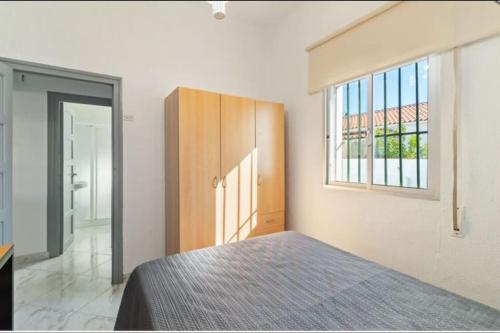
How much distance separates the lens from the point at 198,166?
2.05 meters

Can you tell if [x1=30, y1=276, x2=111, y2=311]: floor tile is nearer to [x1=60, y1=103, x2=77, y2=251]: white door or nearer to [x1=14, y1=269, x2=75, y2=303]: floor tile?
[x1=14, y1=269, x2=75, y2=303]: floor tile

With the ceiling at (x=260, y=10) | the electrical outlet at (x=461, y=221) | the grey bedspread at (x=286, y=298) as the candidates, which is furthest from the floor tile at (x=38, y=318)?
the ceiling at (x=260, y=10)

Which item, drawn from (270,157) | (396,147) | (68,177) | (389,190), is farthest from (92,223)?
(396,147)

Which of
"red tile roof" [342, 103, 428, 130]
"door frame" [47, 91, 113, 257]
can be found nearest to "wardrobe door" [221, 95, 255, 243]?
"red tile roof" [342, 103, 428, 130]

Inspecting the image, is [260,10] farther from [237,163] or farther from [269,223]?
[269,223]

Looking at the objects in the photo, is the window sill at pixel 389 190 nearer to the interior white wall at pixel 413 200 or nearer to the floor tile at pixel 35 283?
the interior white wall at pixel 413 200

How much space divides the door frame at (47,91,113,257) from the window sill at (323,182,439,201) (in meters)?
3.08

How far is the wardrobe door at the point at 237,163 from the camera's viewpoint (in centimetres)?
217

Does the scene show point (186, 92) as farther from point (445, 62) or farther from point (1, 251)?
point (445, 62)

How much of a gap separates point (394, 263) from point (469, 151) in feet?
2.82

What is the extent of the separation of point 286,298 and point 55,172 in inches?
124

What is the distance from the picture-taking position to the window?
1.60 m

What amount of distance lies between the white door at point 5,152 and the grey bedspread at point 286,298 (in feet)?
4.57

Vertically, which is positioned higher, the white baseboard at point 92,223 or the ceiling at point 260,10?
the ceiling at point 260,10
